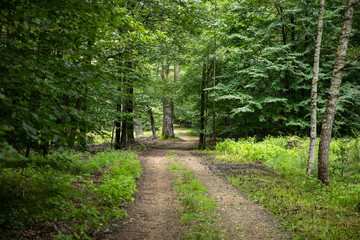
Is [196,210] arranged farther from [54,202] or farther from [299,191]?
[299,191]

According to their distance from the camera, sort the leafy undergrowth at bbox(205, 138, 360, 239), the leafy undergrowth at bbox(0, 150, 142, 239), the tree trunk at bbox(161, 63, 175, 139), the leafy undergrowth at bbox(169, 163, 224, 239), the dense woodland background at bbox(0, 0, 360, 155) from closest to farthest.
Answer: the leafy undergrowth at bbox(0, 150, 142, 239) → the leafy undergrowth at bbox(169, 163, 224, 239) → the leafy undergrowth at bbox(205, 138, 360, 239) → the dense woodland background at bbox(0, 0, 360, 155) → the tree trunk at bbox(161, 63, 175, 139)

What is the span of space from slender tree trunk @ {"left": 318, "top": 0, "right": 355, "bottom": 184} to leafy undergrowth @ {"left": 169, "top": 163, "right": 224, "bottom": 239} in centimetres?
411

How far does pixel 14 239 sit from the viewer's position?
311 cm

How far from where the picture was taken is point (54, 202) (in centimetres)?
415

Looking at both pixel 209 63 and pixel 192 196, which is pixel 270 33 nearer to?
pixel 209 63

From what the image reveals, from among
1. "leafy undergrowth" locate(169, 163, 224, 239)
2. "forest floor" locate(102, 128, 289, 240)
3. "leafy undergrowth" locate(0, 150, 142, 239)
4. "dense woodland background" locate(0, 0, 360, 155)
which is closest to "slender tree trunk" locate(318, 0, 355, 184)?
"dense woodland background" locate(0, 0, 360, 155)

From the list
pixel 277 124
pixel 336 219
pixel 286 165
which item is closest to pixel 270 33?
pixel 277 124

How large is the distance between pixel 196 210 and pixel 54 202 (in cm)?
316

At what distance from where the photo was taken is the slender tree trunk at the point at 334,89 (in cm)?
667

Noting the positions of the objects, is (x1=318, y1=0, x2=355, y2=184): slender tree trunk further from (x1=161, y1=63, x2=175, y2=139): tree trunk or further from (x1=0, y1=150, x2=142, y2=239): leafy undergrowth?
(x1=161, y1=63, x2=175, y2=139): tree trunk

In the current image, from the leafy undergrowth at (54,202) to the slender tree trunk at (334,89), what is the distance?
631 centimetres

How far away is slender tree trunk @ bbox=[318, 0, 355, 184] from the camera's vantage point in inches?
263

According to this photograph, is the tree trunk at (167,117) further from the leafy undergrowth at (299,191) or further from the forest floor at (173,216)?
the forest floor at (173,216)

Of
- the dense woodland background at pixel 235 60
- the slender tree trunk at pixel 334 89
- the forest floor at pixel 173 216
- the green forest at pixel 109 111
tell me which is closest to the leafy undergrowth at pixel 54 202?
the green forest at pixel 109 111
